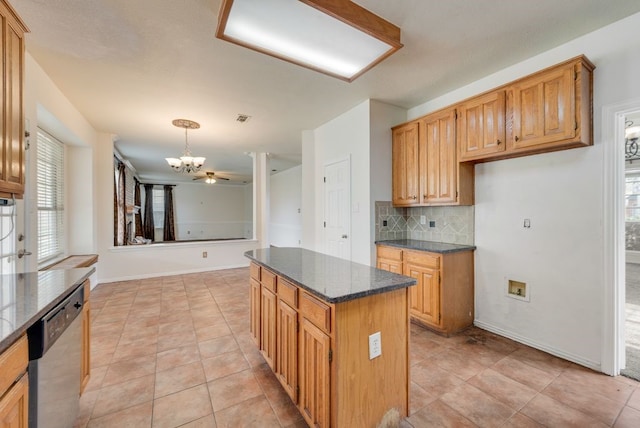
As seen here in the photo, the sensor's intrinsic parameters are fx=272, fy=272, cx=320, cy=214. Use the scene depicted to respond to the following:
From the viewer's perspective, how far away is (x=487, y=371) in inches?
85.1

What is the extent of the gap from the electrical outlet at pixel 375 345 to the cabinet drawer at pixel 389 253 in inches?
70.5

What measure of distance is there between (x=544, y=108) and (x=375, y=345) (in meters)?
2.37

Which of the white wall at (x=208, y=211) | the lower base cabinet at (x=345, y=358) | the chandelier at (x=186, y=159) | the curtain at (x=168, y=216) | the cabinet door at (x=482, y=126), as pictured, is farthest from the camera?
the white wall at (x=208, y=211)

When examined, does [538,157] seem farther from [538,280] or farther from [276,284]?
[276,284]

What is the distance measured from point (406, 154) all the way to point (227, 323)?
299 centimetres

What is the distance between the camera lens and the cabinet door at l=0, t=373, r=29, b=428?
2.97 ft

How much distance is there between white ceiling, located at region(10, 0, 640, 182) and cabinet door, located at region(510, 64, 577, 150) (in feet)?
1.16

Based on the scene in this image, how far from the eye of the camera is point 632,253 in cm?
622

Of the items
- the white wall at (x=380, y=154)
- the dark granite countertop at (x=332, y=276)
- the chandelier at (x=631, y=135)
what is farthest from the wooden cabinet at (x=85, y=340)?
the chandelier at (x=631, y=135)

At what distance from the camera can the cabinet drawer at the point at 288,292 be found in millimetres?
1664

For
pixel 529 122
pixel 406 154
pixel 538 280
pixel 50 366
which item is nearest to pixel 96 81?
pixel 50 366

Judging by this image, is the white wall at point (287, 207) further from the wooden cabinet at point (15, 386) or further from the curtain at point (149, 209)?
the wooden cabinet at point (15, 386)

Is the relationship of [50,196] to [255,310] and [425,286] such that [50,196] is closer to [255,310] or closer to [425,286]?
[255,310]

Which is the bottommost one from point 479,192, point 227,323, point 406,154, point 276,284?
point 227,323
